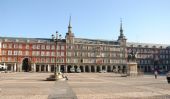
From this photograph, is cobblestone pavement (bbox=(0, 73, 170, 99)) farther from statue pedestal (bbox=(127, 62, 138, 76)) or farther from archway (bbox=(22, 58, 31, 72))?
archway (bbox=(22, 58, 31, 72))

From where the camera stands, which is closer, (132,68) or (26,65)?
(132,68)

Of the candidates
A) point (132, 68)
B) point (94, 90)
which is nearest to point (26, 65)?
point (132, 68)

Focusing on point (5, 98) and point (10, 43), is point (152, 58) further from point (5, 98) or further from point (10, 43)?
point (5, 98)

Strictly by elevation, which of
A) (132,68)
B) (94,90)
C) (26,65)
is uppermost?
(132,68)

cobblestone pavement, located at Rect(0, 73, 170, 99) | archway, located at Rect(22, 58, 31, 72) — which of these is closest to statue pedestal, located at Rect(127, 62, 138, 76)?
cobblestone pavement, located at Rect(0, 73, 170, 99)

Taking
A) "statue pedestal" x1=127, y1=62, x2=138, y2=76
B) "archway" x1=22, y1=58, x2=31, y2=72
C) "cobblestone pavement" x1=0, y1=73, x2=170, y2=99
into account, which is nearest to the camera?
"cobblestone pavement" x1=0, y1=73, x2=170, y2=99

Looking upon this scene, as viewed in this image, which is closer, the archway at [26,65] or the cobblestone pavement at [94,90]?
the cobblestone pavement at [94,90]

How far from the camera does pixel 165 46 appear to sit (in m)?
159

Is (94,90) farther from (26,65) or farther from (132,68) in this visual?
(26,65)

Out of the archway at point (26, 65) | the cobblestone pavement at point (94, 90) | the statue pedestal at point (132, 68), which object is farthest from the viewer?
the archway at point (26, 65)

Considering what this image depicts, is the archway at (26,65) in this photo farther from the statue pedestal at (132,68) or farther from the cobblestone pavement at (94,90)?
the cobblestone pavement at (94,90)

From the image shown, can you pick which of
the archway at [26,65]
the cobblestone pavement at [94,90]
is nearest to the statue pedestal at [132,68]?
the cobblestone pavement at [94,90]

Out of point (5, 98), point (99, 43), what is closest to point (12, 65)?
point (99, 43)

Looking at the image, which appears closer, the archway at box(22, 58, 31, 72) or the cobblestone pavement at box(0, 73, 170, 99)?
the cobblestone pavement at box(0, 73, 170, 99)
